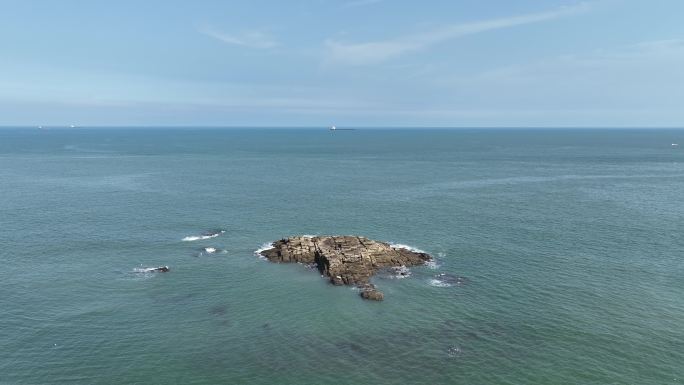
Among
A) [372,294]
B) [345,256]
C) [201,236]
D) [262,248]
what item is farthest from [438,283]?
[201,236]

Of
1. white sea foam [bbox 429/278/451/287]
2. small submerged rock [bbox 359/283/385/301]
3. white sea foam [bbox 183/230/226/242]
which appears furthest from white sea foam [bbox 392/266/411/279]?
white sea foam [bbox 183/230/226/242]

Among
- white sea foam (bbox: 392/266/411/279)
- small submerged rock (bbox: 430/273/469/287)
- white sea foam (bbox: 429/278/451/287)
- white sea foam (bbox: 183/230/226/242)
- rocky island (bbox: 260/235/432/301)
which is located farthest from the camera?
white sea foam (bbox: 183/230/226/242)

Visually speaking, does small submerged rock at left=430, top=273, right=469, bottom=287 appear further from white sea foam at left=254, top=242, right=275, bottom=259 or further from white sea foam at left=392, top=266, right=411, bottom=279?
white sea foam at left=254, top=242, right=275, bottom=259

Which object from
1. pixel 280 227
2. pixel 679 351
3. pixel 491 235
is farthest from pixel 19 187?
pixel 679 351

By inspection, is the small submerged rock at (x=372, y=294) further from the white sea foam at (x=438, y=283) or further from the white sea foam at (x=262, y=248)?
the white sea foam at (x=262, y=248)

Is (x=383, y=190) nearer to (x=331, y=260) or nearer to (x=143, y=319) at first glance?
(x=331, y=260)

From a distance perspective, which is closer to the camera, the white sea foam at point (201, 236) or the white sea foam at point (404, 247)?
the white sea foam at point (404, 247)

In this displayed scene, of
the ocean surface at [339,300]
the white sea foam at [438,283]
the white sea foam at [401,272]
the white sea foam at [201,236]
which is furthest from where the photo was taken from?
the white sea foam at [201,236]

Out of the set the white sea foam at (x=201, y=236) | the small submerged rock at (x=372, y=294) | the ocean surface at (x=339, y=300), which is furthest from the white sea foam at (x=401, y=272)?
the white sea foam at (x=201, y=236)

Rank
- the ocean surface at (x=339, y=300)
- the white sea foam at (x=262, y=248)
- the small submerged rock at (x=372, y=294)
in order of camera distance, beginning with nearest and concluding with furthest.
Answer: the ocean surface at (x=339, y=300), the small submerged rock at (x=372, y=294), the white sea foam at (x=262, y=248)
